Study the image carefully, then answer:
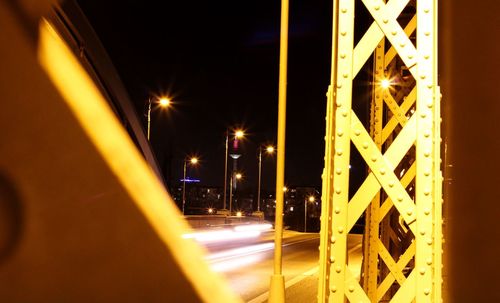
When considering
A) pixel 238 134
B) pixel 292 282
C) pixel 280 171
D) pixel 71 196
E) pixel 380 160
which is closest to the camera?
pixel 380 160

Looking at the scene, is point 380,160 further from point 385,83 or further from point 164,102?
point 164,102

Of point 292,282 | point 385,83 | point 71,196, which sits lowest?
point 292,282

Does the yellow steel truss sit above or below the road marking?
above

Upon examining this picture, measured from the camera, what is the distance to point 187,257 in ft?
12.5

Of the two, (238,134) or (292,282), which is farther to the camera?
(238,134)

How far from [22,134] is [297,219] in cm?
6939

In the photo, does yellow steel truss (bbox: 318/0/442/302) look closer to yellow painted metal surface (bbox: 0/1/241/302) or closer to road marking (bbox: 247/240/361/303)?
yellow painted metal surface (bbox: 0/1/241/302)

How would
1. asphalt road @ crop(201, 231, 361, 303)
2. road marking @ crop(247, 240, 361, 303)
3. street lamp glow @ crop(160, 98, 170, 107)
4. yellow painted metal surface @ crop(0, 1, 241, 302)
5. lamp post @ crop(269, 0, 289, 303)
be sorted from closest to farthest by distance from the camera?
1. yellow painted metal surface @ crop(0, 1, 241, 302)
2. lamp post @ crop(269, 0, 289, 303)
3. road marking @ crop(247, 240, 361, 303)
4. asphalt road @ crop(201, 231, 361, 303)
5. street lamp glow @ crop(160, 98, 170, 107)

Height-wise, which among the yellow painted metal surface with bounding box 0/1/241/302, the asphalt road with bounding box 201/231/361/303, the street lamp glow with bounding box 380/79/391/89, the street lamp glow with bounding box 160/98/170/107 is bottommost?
the asphalt road with bounding box 201/231/361/303

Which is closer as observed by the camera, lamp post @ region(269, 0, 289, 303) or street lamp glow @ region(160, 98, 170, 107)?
lamp post @ region(269, 0, 289, 303)

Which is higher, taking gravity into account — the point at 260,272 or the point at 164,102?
the point at 164,102

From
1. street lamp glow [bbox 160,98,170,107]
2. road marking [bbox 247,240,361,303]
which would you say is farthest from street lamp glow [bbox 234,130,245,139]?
road marking [bbox 247,240,361,303]

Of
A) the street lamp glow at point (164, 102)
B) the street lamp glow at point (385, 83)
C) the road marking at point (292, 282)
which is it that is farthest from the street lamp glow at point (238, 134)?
the street lamp glow at point (385, 83)

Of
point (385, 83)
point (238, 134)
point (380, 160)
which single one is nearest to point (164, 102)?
point (238, 134)
